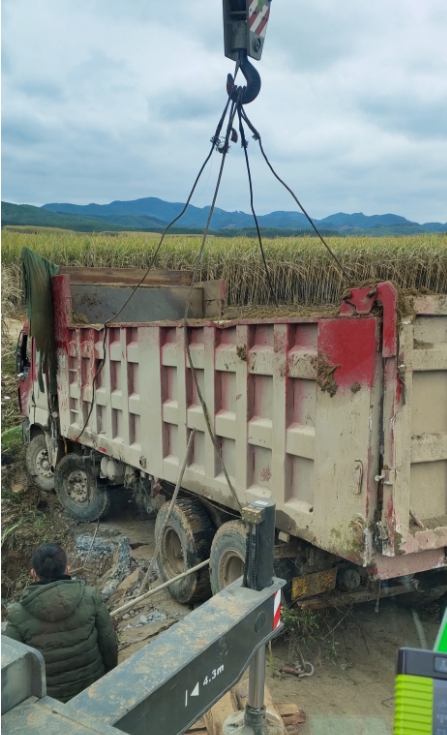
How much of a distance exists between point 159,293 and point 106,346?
1787mm

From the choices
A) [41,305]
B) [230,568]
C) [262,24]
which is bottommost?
[230,568]

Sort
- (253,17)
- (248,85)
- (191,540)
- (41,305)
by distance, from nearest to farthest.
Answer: (253,17), (248,85), (191,540), (41,305)

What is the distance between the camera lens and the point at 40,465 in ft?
26.3

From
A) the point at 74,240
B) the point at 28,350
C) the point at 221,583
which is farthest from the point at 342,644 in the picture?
the point at 74,240

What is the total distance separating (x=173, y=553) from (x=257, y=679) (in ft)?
9.67

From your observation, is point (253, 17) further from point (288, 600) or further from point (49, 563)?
point (288, 600)

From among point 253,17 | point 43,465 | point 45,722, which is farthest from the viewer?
point 43,465

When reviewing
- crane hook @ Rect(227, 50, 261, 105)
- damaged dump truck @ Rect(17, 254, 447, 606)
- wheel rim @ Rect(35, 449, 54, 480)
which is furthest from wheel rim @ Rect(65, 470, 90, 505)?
crane hook @ Rect(227, 50, 261, 105)

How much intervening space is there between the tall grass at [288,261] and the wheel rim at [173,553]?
707cm

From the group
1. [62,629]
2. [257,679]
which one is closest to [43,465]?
[62,629]

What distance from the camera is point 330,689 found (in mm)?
3744

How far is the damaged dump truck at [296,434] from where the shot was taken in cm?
317

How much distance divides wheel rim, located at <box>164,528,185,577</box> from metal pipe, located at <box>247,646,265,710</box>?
272 centimetres

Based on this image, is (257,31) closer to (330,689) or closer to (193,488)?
(193,488)
